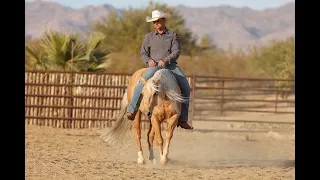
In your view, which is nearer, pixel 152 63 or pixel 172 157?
pixel 152 63

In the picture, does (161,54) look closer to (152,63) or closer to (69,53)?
(152,63)

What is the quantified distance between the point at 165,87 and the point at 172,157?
5.83ft

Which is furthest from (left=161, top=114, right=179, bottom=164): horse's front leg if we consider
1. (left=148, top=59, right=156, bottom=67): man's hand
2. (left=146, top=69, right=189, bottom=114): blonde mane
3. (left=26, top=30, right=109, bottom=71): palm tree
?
(left=26, top=30, right=109, bottom=71): palm tree

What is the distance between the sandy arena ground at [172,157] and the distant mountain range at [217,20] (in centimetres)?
10788

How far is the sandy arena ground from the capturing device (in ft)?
28.9

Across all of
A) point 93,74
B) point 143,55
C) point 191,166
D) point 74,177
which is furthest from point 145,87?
point 93,74

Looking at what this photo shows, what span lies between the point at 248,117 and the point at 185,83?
40.9ft

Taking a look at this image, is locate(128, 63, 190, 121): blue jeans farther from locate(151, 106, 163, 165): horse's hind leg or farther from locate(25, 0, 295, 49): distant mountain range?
locate(25, 0, 295, 49): distant mountain range

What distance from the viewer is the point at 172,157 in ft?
36.1

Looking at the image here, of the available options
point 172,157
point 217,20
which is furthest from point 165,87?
point 217,20

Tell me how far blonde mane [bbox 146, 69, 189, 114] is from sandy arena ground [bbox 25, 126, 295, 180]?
3.23 ft

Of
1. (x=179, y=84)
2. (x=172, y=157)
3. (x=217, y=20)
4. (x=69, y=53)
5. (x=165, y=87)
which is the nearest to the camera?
(x=165, y=87)

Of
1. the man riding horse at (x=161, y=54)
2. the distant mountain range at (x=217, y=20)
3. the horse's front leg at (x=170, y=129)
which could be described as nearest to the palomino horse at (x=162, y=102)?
the horse's front leg at (x=170, y=129)
